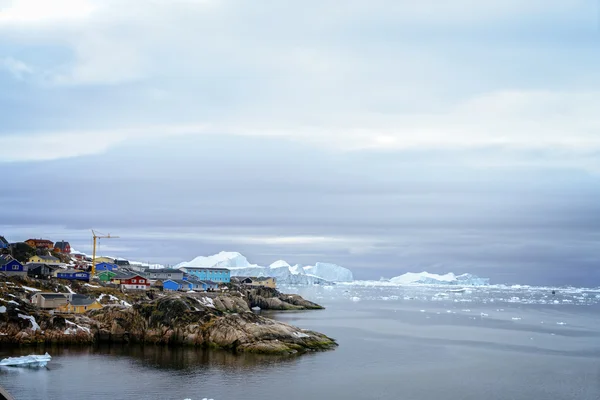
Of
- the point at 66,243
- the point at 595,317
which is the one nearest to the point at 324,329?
the point at 595,317

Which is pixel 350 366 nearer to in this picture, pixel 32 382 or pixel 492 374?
pixel 492 374

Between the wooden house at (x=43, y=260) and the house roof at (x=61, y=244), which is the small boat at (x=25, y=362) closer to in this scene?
the wooden house at (x=43, y=260)

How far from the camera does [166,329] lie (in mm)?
49062

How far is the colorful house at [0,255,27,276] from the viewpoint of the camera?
227 ft

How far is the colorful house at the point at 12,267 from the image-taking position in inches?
2721

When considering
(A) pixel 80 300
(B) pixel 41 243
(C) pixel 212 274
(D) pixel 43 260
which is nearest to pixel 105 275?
(D) pixel 43 260

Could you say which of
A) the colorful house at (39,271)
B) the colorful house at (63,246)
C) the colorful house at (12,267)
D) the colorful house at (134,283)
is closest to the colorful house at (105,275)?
the colorful house at (134,283)

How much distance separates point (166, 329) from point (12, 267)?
3163cm

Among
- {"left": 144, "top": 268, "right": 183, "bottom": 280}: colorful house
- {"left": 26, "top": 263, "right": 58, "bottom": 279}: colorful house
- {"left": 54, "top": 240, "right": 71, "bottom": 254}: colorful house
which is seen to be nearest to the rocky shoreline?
{"left": 26, "top": 263, "right": 58, "bottom": 279}: colorful house

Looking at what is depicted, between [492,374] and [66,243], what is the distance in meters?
98.8

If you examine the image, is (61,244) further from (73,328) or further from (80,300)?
(73,328)

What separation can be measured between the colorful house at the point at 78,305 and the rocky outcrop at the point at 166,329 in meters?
3.75

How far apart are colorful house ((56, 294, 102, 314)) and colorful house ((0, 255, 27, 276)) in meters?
17.0

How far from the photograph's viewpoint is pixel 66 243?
118 metres
